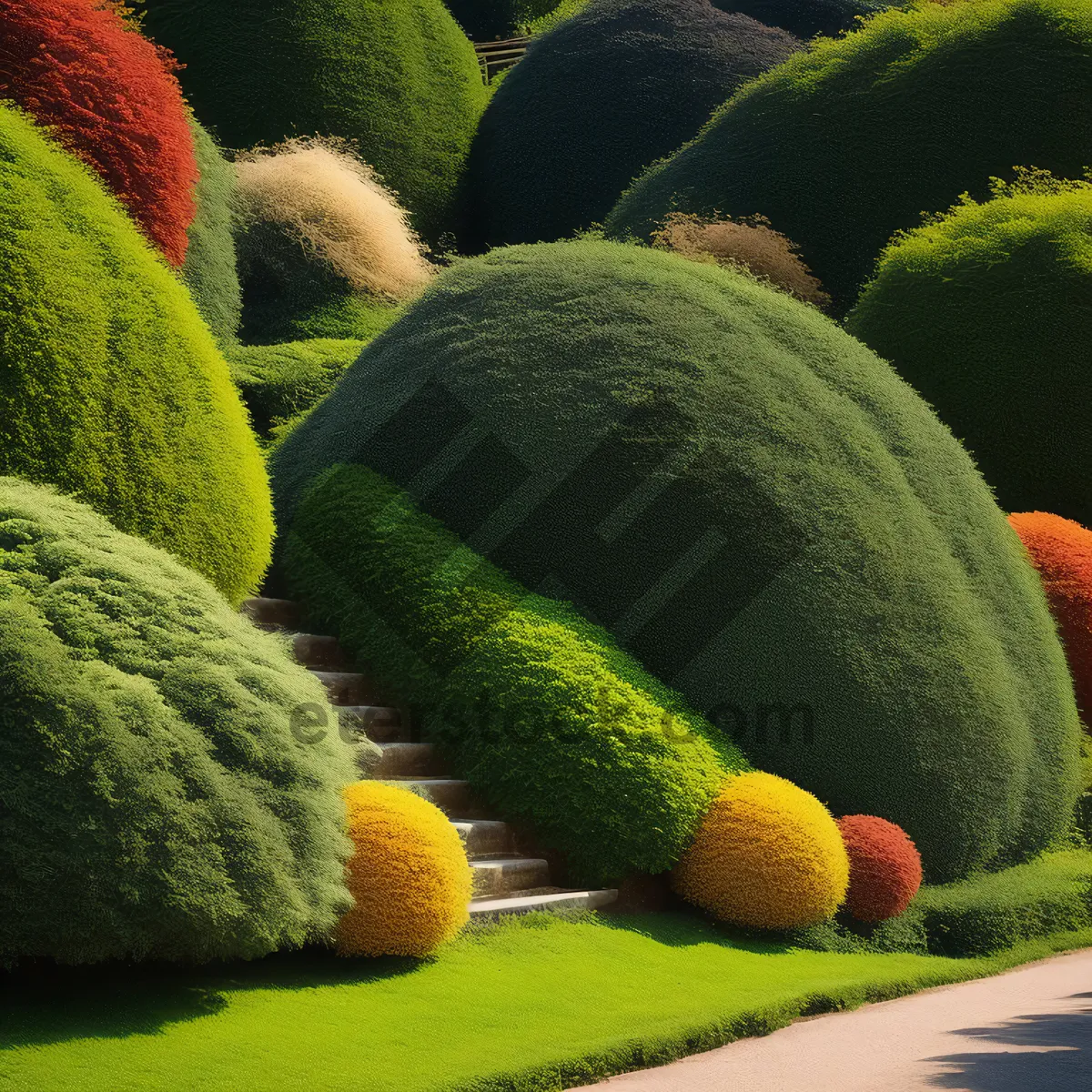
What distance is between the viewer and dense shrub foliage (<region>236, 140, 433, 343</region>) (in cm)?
1603

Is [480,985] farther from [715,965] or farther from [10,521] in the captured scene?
[10,521]

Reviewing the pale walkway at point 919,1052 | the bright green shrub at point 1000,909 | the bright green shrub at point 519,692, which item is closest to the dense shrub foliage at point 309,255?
the bright green shrub at point 519,692

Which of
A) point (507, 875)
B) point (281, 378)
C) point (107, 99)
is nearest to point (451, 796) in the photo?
point (507, 875)

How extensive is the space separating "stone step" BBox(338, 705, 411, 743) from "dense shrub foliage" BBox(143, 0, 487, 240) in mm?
12589

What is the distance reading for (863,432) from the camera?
10125 millimetres

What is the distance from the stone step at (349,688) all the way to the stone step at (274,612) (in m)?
0.65

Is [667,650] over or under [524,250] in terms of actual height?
under

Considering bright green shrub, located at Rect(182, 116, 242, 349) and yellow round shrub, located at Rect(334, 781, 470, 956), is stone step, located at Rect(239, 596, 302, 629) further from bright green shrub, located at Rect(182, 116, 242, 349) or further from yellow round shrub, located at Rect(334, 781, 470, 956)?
bright green shrub, located at Rect(182, 116, 242, 349)

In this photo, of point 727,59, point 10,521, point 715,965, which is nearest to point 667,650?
point 715,965

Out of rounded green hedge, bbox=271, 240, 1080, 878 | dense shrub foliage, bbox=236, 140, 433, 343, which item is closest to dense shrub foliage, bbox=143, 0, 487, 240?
dense shrub foliage, bbox=236, 140, 433, 343

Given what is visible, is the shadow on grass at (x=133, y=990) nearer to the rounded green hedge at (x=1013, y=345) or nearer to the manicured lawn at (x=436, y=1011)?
the manicured lawn at (x=436, y=1011)

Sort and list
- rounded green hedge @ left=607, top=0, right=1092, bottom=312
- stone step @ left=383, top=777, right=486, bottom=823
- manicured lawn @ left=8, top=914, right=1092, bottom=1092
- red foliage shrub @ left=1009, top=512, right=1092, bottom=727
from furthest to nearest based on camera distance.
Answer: rounded green hedge @ left=607, top=0, right=1092, bottom=312 < red foliage shrub @ left=1009, top=512, right=1092, bottom=727 < stone step @ left=383, top=777, right=486, bottom=823 < manicured lawn @ left=8, top=914, right=1092, bottom=1092

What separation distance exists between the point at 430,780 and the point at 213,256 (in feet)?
25.2

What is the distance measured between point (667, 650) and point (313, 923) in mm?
3727
